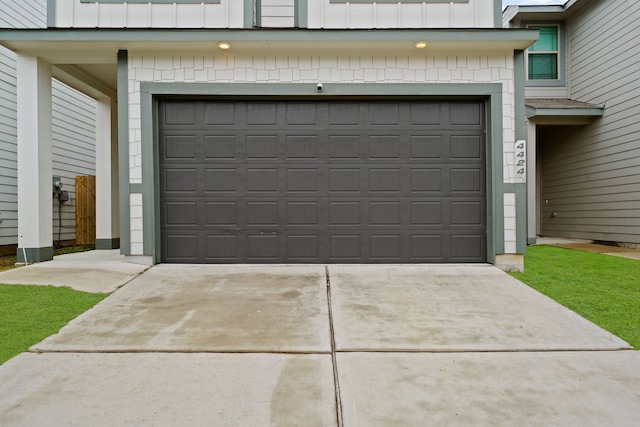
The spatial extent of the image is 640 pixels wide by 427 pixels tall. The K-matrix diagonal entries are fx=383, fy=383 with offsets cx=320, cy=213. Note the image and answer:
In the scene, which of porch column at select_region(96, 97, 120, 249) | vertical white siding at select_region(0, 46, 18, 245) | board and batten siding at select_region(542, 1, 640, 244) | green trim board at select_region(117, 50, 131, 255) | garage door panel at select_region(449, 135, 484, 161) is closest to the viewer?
green trim board at select_region(117, 50, 131, 255)

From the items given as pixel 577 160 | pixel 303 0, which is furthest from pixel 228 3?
pixel 577 160

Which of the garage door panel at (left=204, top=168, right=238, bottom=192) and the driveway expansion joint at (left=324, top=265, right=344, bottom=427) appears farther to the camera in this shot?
the garage door panel at (left=204, top=168, right=238, bottom=192)

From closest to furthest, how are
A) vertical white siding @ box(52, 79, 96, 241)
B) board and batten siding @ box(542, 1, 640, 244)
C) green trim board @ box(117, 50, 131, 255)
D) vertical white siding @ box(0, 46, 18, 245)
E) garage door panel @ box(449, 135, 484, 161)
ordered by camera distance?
green trim board @ box(117, 50, 131, 255) < garage door panel @ box(449, 135, 484, 161) < vertical white siding @ box(0, 46, 18, 245) < board and batten siding @ box(542, 1, 640, 244) < vertical white siding @ box(52, 79, 96, 241)

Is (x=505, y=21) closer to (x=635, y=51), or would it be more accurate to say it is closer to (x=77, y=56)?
(x=635, y=51)

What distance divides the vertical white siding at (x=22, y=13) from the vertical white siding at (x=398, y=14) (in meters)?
6.70

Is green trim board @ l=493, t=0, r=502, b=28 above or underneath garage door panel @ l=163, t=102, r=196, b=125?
above

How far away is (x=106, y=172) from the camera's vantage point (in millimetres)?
8078

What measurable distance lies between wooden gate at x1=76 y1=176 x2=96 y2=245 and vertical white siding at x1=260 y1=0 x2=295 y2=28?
260 inches

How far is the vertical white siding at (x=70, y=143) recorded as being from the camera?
30.2 ft

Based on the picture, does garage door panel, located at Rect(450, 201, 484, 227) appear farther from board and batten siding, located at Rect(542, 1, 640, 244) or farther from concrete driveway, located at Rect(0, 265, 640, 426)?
board and batten siding, located at Rect(542, 1, 640, 244)

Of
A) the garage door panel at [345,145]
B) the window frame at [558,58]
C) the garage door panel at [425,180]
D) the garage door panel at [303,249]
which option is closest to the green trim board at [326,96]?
the garage door panel at [345,145]

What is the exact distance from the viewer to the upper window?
35.2ft

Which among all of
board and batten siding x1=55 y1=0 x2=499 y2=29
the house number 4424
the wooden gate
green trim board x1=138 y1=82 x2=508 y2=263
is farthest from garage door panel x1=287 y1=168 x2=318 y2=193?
the wooden gate

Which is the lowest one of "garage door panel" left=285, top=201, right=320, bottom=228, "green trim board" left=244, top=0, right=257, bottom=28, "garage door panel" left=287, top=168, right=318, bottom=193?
"garage door panel" left=285, top=201, right=320, bottom=228
